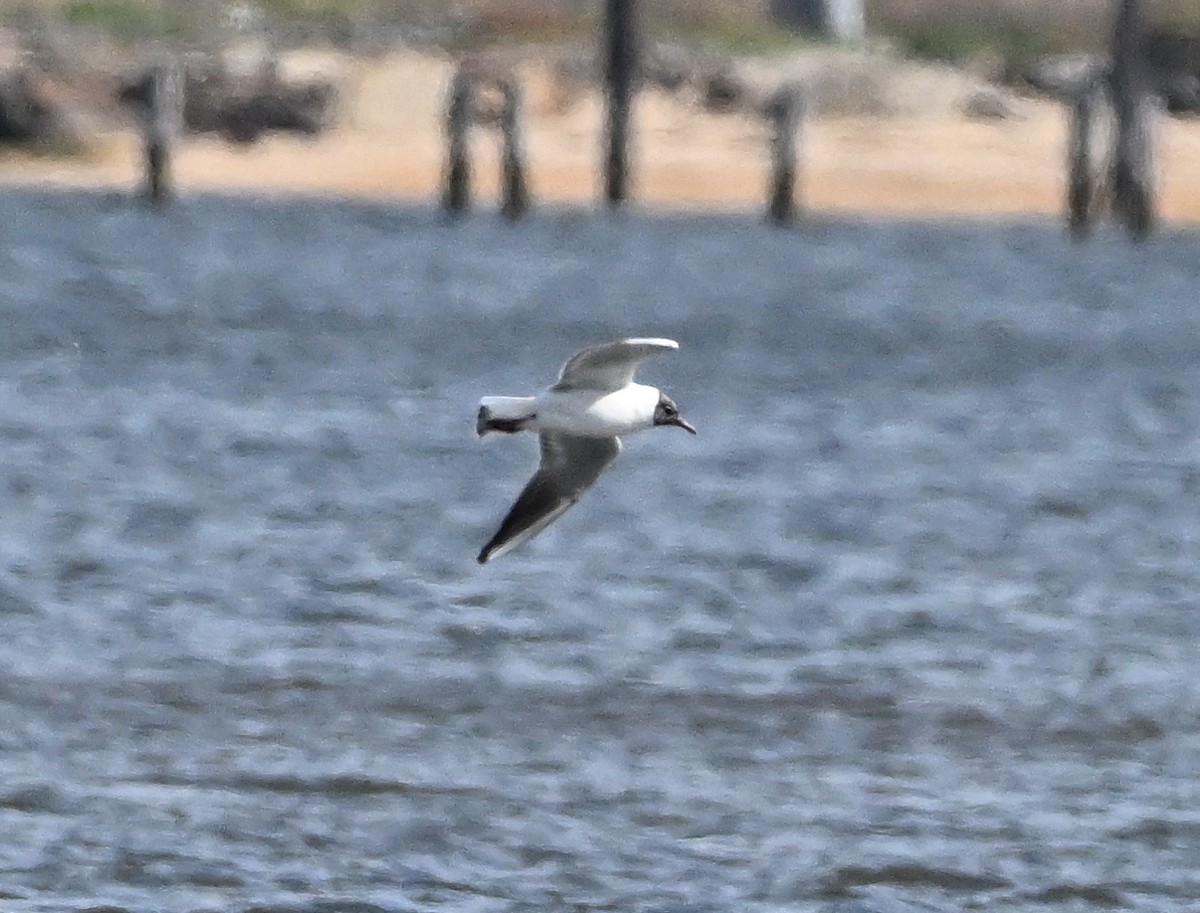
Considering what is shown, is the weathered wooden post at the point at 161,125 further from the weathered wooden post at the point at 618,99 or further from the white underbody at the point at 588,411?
the white underbody at the point at 588,411

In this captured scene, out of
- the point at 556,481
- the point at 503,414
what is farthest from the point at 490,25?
the point at 503,414

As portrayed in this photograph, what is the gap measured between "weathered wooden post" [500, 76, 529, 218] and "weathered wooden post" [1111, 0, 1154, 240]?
6.33m

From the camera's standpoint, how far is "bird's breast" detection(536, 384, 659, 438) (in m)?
10.8

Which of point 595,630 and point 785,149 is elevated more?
point 595,630

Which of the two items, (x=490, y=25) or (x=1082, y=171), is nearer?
(x=1082, y=171)

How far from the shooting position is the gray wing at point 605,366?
10422 mm

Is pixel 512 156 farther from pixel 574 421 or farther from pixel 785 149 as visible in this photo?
pixel 574 421

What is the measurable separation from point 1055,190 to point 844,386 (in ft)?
55.9

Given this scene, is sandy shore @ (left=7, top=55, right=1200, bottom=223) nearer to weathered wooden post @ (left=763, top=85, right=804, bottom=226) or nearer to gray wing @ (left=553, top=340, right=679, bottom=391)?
weathered wooden post @ (left=763, top=85, right=804, bottom=226)

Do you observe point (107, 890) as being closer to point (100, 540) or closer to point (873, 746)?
point (873, 746)

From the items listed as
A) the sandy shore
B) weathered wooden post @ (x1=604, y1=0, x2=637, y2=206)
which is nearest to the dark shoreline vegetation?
the sandy shore

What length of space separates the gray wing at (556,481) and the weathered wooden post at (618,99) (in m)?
25.5

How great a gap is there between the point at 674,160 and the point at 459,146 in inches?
Answer: 273

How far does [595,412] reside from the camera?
10906 millimetres
